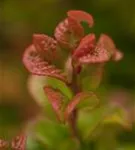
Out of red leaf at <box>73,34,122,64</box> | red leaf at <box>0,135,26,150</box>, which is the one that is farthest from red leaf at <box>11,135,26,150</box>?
red leaf at <box>73,34,122,64</box>

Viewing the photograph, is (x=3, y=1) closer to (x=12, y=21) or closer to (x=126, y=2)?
(x=12, y=21)

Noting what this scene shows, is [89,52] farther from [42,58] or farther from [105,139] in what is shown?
[105,139]

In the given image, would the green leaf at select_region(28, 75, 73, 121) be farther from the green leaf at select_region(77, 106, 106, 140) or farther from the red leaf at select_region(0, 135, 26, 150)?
the red leaf at select_region(0, 135, 26, 150)

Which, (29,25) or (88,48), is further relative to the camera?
(29,25)

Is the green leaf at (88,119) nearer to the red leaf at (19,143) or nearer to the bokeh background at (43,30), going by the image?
the red leaf at (19,143)

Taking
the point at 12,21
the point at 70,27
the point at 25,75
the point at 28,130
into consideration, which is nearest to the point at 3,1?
the point at 12,21

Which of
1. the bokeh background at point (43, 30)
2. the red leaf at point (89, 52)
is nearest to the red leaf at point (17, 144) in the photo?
the red leaf at point (89, 52)
